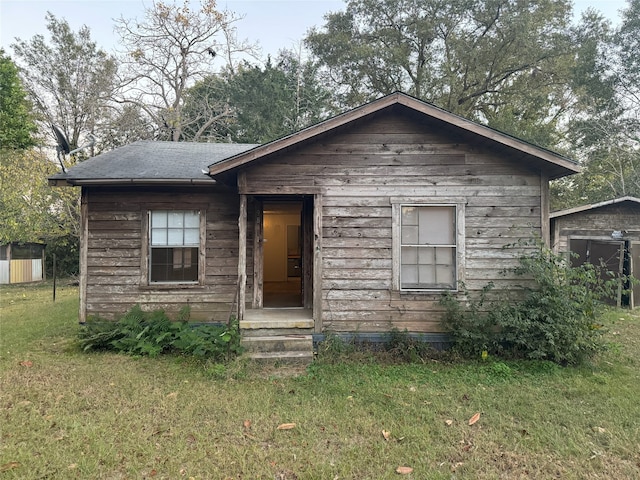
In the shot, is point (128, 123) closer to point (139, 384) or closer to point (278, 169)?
point (278, 169)

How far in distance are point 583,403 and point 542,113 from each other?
19298 mm

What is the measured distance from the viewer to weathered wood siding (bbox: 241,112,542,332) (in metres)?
5.80

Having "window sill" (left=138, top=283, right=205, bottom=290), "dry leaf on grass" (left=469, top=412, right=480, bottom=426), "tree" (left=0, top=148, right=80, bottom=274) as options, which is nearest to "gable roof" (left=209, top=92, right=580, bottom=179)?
"window sill" (left=138, top=283, right=205, bottom=290)

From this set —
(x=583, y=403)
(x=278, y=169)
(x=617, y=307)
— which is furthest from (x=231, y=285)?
(x=617, y=307)

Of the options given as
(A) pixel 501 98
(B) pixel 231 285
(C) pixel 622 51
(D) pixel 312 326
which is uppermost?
(C) pixel 622 51

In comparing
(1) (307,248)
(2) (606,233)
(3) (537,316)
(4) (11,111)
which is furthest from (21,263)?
(2) (606,233)

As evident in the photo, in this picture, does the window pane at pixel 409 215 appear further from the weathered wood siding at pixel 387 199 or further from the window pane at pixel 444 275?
the window pane at pixel 444 275

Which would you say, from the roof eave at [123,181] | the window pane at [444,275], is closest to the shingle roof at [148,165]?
the roof eave at [123,181]

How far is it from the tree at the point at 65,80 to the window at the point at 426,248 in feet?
70.2

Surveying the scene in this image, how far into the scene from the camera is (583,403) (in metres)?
4.13

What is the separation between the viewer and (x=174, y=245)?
22.2 ft

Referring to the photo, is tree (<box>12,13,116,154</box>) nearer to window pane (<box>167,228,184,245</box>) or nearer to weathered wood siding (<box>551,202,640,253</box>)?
window pane (<box>167,228,184,245</box>)

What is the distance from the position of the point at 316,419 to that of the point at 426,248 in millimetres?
3281

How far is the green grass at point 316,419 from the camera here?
2984 mm
